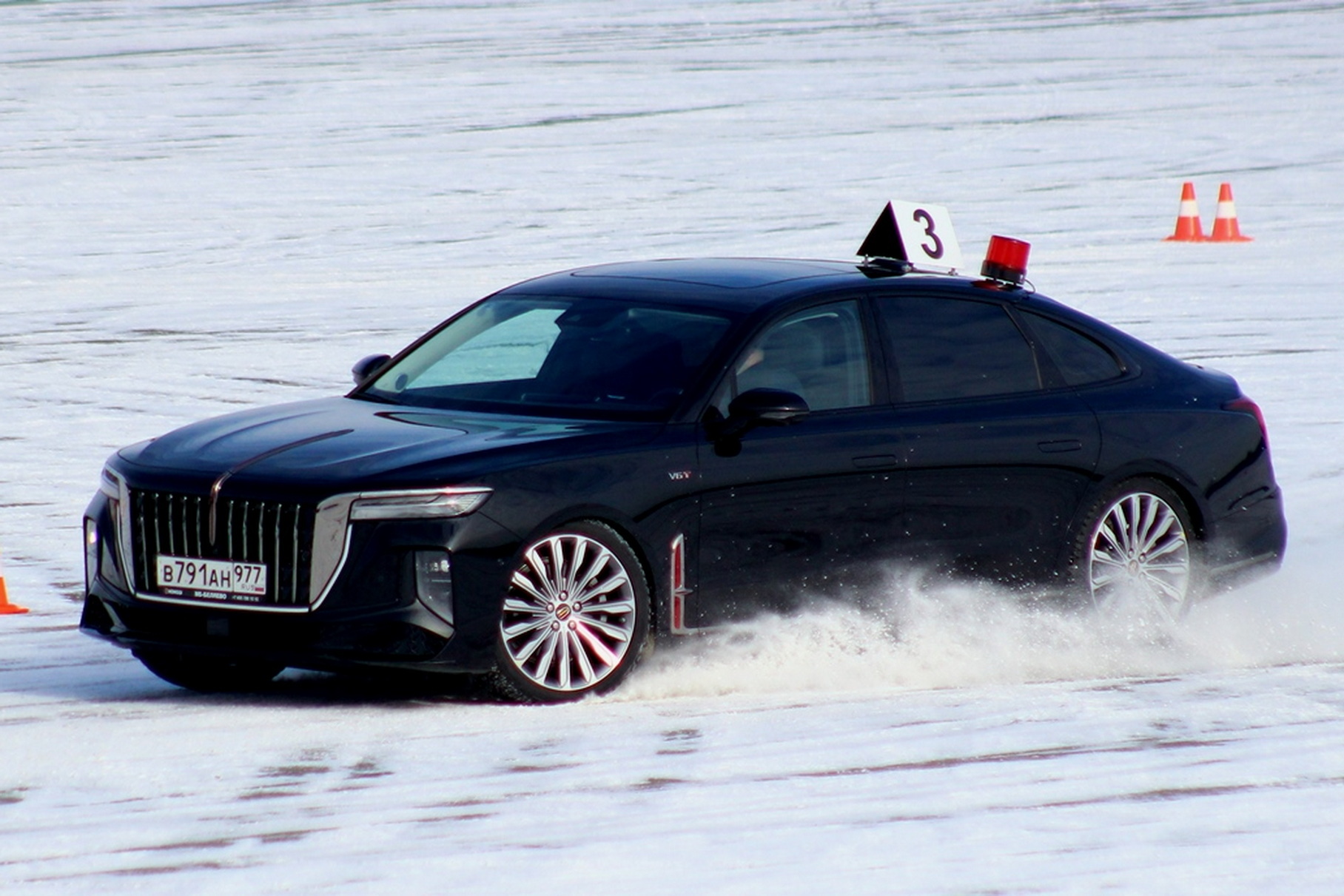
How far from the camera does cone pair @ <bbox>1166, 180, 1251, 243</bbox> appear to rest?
952 inches

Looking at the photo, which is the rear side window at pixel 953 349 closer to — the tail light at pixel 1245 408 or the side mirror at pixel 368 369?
the tail light at pixel 1245 408

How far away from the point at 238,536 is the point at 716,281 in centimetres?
218

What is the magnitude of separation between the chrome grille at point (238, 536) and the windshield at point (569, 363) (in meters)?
1.10

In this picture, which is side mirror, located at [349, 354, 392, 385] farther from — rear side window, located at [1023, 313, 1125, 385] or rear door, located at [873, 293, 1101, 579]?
rear side window, located at [1023, 313, 1125, 385]

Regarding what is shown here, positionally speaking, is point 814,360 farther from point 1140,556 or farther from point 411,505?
point 411,505

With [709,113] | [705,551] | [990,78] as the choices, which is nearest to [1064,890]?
[705,551]

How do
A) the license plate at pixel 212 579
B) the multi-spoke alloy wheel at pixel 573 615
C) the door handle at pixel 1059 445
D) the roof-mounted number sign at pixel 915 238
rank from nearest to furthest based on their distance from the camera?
1. the license plate at pixel 212 579
2. the multi-spoke alloy wheel at pixel 573 615
3. the door handle at pixel 1059 445
4. the roof-mounted number sign at pixel 915 238

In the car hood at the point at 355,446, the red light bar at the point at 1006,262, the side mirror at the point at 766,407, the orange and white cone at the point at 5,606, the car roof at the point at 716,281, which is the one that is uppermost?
the red light bar at the point at 1006,262

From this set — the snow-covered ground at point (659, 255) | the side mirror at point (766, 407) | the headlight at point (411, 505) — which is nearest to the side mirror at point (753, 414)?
the side mirror at point (766, 407)

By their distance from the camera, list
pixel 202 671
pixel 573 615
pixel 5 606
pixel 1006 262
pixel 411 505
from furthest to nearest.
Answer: pixel 5 606 → pixel 1006 262 → pixel 202 671 → pixel 573 615 → pixel 411 505

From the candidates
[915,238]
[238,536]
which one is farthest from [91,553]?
[915,238]

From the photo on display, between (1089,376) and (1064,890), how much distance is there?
393cm

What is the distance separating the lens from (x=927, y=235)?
9883 mm

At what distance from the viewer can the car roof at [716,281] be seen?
855cm
